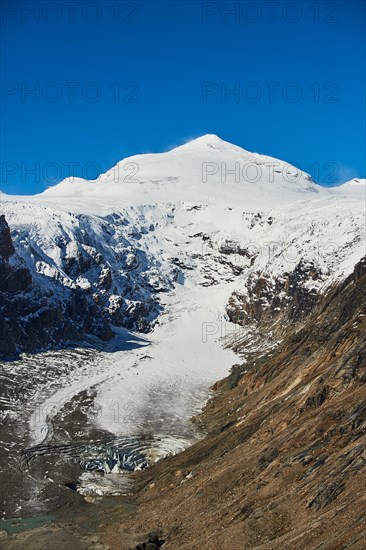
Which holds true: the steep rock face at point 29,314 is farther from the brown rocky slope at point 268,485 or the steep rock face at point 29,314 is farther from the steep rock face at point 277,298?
A: the brown rocky slope at point 268,485

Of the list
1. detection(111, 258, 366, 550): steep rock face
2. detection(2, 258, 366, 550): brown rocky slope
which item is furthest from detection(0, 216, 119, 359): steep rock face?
detection(111, 258, 366, 550): steep rock face

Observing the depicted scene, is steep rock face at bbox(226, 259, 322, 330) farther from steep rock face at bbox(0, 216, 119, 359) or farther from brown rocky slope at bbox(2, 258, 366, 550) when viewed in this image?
brown rocky slope at bbox(2, 258, 366, 550)

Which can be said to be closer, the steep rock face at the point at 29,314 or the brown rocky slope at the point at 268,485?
the brown rocky slope at the point at 268,485

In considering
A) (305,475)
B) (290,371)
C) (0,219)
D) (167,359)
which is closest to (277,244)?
(167,359)

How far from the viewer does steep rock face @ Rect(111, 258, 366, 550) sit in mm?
42688

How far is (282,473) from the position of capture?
51219 mm

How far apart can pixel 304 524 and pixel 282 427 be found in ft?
74.7

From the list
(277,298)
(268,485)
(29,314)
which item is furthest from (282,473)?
(277,298)

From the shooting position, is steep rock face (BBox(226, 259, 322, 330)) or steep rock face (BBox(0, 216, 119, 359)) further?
steep rock face (BBox(226, 259, 322, 330))

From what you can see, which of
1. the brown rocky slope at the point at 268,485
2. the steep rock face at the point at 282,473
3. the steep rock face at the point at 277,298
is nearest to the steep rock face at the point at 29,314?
the steep rock face at the point at 277,298

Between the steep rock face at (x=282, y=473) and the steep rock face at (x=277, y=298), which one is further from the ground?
the steep rock face at (x=277, y=298)

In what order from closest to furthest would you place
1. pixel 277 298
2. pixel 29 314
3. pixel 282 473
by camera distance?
pixel 282 473, pixel 29 314, pixel 277 298

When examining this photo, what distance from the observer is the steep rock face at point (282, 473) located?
42.7 meters

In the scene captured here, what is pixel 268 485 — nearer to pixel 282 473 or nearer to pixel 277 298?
pixel 282 473
